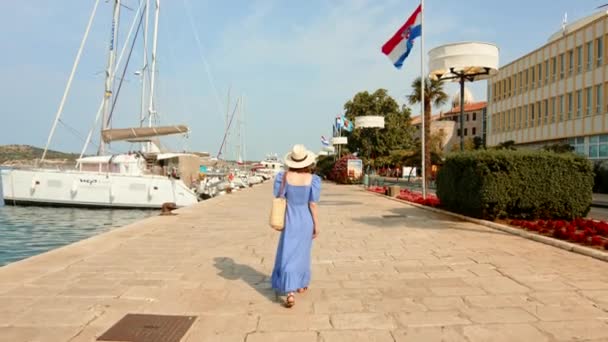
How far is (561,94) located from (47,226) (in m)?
40.8

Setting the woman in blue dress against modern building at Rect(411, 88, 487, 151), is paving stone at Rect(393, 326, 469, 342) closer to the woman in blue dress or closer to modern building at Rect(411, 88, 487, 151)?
the woman in blue dress

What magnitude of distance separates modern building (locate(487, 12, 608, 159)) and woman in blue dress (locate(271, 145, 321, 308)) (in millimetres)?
31621

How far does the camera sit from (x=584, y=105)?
38.9 meters

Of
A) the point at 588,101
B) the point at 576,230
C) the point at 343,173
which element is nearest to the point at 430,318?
the point at 576,230

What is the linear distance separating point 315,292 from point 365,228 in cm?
678

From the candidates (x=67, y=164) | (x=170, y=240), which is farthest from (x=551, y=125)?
(x=170, y=240)

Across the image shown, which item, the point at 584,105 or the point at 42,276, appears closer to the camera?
the point at 42,276

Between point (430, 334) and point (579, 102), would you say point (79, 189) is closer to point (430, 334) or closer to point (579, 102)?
point (430, 334)

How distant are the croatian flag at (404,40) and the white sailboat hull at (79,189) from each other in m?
14.7

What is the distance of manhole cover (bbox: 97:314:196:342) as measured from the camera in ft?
13.8

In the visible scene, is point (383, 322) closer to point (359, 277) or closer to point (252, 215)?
point (359, 277)

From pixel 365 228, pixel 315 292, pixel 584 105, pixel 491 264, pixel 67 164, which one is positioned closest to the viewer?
pixel 315 292

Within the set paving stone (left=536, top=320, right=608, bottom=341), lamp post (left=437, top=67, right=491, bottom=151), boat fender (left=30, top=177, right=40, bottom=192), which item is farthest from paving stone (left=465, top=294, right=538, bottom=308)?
boat fender (left=30, top=177, right=40, bottom=192)

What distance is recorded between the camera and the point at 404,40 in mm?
19016
